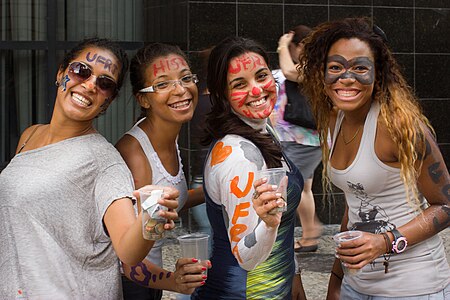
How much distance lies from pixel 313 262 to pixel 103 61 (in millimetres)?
4181

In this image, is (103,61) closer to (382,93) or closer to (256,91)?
(256,91)

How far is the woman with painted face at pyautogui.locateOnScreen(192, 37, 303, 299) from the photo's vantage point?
2869mm

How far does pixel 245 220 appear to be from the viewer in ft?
9.39

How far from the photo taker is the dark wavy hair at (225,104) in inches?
123

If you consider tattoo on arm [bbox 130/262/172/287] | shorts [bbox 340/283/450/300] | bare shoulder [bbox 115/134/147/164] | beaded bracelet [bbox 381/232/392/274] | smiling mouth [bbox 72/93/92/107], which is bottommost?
shorts [bbox 340/283/450/300]

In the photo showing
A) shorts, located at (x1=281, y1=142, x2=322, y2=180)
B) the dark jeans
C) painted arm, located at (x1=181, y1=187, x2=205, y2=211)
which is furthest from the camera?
shorts, located at (x1=281, y1=142, x2=322, y2=180)

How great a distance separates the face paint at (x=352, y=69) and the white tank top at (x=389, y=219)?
13 centimetres

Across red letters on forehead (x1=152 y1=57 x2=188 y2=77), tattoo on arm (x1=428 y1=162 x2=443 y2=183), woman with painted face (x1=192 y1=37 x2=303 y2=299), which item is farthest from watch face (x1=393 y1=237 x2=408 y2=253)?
red letters on forehead (x1=152 y1=57 x2=188 y2=77)

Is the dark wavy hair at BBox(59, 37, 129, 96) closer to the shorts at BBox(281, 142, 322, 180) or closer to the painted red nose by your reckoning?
the painted red nose

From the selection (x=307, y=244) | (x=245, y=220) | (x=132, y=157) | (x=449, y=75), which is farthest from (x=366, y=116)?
(x=449, y=75)

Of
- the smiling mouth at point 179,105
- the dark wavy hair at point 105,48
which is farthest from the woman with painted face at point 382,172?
the dark wavy hair at point 105,48

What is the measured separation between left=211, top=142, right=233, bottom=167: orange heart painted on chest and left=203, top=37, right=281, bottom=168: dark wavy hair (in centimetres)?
7

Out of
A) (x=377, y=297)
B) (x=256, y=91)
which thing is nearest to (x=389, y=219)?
(x=377, y=297)

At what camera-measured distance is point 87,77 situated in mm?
3092
